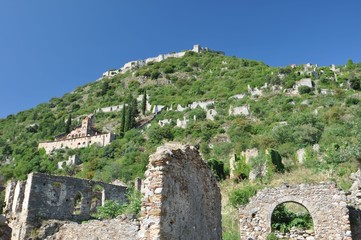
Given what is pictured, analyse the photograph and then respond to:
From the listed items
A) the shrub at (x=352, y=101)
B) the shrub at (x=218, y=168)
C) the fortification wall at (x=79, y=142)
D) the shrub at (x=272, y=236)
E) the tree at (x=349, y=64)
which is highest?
the tree at (x=349, y=64)

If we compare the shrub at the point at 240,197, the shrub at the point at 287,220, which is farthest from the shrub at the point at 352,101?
the shrub at the point at 287,220

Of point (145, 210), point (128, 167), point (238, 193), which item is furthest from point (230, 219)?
point (128, 167)

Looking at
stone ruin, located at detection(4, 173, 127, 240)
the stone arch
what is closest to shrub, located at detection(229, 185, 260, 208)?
the stone arch

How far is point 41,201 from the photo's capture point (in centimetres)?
1825

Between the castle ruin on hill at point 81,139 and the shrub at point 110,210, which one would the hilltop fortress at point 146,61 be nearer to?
the castle ruin on hill at point 81,139

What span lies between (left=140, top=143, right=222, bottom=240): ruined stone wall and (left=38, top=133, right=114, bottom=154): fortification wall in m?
63.9

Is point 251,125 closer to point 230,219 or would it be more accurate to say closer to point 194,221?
point 230,219

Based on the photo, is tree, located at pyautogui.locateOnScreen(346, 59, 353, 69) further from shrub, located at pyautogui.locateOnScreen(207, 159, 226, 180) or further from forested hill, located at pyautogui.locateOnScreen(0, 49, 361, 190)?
shrub, located at pyautogui.locateOnScreen(207, 159, 226, 180)

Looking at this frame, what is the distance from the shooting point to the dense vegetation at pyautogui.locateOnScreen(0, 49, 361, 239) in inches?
1240

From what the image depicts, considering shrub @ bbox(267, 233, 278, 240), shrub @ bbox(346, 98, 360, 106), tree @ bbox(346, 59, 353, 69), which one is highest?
tree @ bbox(346, 59, 353, 69)

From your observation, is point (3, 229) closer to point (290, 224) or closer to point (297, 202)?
point (297, 202)

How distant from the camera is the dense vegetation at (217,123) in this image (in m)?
31.5

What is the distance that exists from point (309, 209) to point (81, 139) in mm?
67012

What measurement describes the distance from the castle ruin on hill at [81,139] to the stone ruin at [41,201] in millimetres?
52180
